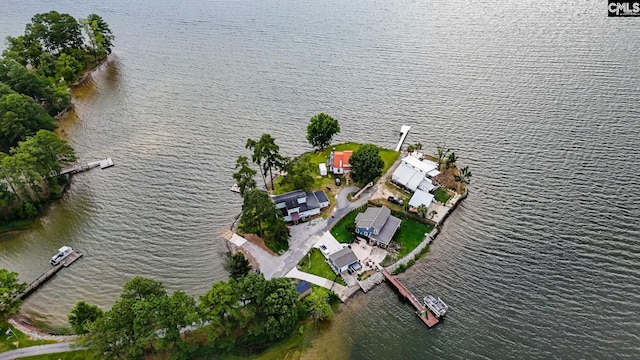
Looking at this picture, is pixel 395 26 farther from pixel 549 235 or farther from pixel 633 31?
pixel 549 235

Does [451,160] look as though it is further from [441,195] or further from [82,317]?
[82,317]

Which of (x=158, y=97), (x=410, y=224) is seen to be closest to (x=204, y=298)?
(x=410, y=224)

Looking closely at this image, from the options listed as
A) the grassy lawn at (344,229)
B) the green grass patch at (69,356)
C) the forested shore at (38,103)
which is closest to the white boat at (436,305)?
the grassy lawn at (344,229)

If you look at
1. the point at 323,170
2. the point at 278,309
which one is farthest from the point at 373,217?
the point at 278,309

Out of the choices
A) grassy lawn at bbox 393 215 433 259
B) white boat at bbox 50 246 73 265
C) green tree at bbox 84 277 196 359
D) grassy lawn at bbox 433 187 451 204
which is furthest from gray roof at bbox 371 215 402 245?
white boat at bbox 50 246 73 265

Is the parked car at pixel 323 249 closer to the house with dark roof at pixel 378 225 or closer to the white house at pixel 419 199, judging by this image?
the house with dark roof at pixel 378 225

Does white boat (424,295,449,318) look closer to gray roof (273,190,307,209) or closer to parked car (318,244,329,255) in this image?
parked car (318,244,329,255)
